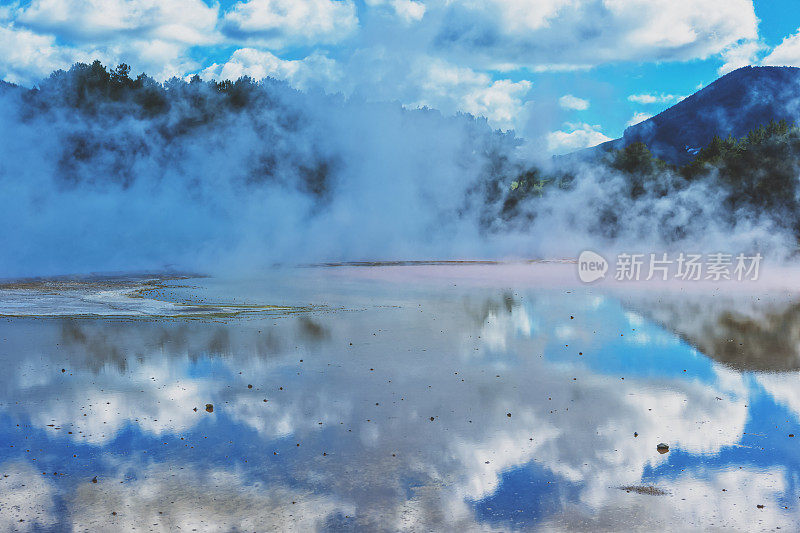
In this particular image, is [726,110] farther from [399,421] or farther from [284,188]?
[399,421]

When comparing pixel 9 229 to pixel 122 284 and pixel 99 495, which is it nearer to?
pixel 122 284

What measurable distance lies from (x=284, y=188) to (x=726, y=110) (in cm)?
15618

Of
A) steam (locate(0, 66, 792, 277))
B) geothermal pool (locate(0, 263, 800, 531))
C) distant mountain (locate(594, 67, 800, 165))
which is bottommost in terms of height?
geothermal pool (locate(0, 263, 800, 531))

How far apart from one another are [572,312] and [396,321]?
297cm

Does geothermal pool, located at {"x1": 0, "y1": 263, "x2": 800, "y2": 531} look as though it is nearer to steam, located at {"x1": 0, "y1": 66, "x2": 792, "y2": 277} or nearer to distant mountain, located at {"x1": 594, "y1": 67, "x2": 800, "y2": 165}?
steam, located at {"x1": 0, "y1": 66, "x2": 792, "y2": 277}

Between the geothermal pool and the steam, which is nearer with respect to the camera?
the geothermal pool

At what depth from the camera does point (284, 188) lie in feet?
100

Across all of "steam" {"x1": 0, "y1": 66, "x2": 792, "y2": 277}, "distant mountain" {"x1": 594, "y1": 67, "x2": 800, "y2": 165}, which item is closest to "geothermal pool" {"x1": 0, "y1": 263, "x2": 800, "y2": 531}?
"steam" {"x1": 0, "y1": 66, "x2": 792, "y2": 277}

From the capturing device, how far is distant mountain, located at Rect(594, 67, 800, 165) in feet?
501

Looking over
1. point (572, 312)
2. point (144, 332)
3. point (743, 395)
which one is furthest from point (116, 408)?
point (572, 312)

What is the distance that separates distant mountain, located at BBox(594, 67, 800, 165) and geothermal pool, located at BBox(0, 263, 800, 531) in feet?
474

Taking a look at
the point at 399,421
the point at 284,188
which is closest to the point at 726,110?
the point at 284,188

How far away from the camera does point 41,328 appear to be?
1105 cm

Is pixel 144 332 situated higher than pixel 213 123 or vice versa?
pixel 213 123
